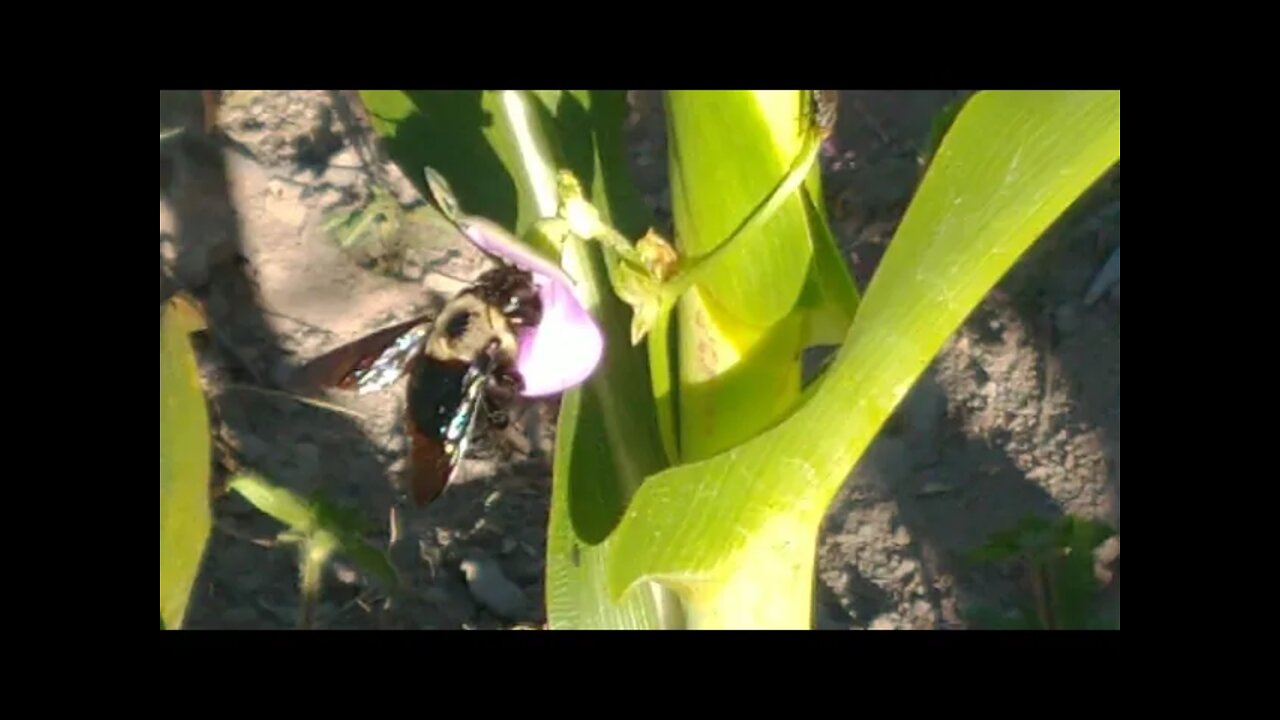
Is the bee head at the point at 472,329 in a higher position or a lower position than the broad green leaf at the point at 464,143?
lower

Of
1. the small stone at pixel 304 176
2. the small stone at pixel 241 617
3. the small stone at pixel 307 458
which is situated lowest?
the small stone at pixel 241 617

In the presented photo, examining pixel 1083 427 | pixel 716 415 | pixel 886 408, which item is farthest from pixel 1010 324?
pixel 886 408

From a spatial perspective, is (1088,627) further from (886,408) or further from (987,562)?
(886,408)

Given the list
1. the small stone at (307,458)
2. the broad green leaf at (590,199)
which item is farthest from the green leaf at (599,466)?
the small stone at (307,458)

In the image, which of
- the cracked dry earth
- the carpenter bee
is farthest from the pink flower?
the cracked dry earth

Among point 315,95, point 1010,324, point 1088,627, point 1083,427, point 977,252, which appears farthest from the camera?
point 315,95

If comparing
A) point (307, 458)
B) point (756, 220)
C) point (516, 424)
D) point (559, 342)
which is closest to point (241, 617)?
point (307, 458)

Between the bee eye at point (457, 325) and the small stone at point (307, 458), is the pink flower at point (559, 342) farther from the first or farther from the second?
the small stone at point (307, 458)
